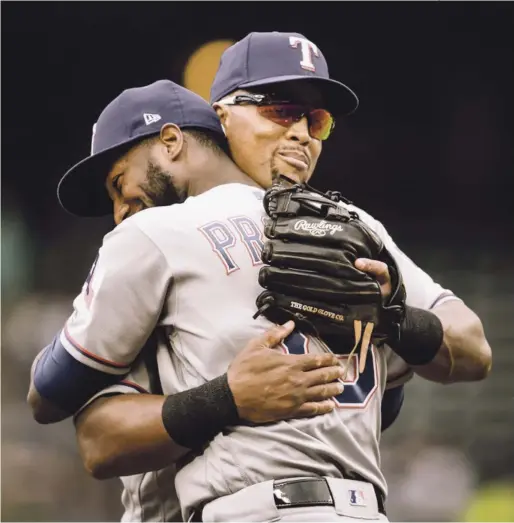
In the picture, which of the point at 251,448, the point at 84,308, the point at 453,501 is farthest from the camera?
the point at 453,501

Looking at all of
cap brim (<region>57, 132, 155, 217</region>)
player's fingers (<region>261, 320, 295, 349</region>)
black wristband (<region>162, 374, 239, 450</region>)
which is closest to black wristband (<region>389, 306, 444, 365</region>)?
player's fingers (<region>261, 320, 295, 349</region>)

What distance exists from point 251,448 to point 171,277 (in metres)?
0.33

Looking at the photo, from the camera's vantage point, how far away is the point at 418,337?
1.98 metres

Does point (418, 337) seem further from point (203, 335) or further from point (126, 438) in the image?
point (126, 438)

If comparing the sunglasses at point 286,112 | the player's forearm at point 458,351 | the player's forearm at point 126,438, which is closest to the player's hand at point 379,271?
the player's forearm at point 458,351

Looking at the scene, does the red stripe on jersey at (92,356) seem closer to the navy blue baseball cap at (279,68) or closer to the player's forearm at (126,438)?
the player's forearm at (126,438)

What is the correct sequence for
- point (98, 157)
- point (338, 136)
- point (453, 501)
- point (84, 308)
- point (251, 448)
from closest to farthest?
point (251, 448) < point (84, 308) < point (98, 157) < point (453, 501) < point (338, 136)

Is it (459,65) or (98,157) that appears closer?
(98,157)

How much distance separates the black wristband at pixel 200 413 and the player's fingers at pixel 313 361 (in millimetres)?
134

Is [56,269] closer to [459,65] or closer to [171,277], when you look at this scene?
[459,65]

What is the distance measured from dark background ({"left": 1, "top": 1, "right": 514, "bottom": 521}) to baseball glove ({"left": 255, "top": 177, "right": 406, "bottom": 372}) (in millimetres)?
3542

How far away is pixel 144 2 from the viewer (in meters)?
5.70

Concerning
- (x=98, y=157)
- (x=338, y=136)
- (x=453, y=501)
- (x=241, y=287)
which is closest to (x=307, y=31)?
(x=338, y=136)

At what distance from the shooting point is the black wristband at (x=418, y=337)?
1.97 m
